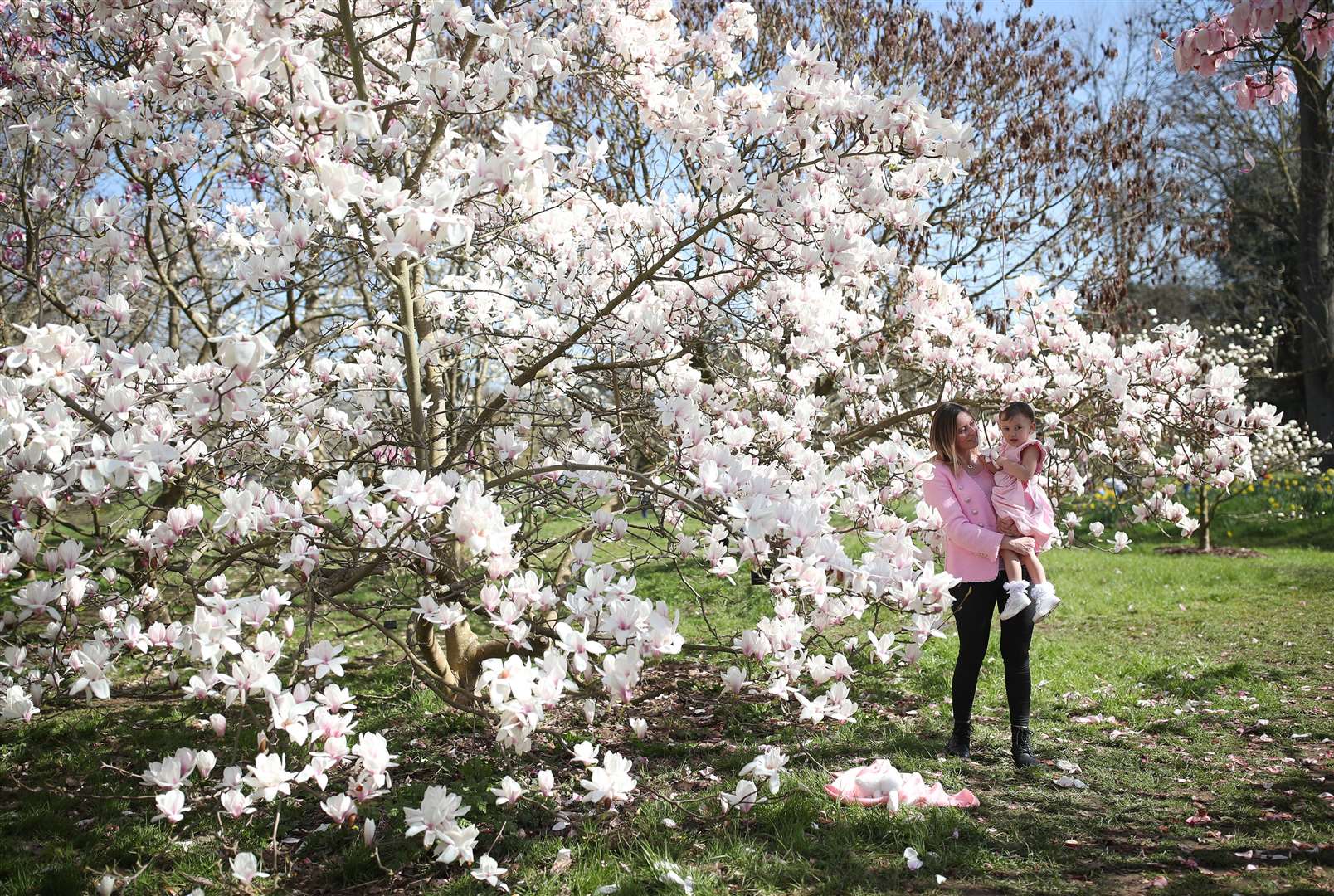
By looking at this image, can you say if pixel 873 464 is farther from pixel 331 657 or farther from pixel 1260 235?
pixel 1260 235

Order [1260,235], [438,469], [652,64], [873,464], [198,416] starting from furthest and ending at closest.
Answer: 1. [1260,235]
2. [873,464]
3. [652,64]
4. [438,469]
5. [198,416]

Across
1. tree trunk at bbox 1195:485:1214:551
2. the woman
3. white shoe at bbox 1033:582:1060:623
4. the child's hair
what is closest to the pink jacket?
the woman

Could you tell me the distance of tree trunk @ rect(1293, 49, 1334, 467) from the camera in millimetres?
13336

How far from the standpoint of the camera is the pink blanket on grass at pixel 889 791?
3.17m

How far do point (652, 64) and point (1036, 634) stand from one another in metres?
4.78

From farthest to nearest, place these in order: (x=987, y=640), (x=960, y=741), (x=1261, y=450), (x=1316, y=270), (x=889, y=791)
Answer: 1. (x=1316, y=270)
2. (x=1261, y=450)
3. (x=960, y=741)
4. (x=987, y=640)
5. (x=889, y=791)

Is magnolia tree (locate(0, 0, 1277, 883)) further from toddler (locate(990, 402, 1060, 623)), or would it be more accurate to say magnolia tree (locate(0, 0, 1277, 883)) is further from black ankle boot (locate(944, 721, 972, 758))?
black ankle boot (locate(944, 721, 972, 758))

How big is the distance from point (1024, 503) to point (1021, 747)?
40.2 inches

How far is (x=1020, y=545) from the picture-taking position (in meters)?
3.46

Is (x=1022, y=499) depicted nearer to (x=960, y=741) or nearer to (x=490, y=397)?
(x=960, y=741)

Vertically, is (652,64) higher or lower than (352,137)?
A: higher

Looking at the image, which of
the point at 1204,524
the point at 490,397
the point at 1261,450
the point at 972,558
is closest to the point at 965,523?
the point at 972,558

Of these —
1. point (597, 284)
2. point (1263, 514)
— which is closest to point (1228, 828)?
point (597, 284)

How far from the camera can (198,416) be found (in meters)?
2.35
